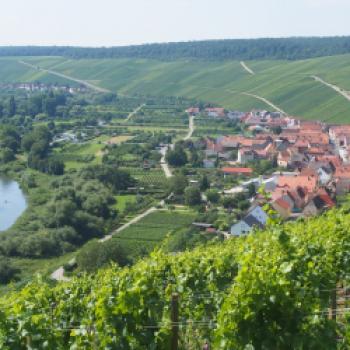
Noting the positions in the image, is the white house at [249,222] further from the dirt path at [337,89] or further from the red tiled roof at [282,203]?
the dirt path at [337,89]

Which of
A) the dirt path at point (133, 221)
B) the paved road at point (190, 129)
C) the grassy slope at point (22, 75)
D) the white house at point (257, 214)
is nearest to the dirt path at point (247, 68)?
the paved road at point (190, 129)

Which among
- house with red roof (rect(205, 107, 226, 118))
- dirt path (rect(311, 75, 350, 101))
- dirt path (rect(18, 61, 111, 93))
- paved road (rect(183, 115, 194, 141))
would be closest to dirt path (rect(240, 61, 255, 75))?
dirt path (rect(311, 75, 350, 101))

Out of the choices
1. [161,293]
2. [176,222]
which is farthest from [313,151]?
[161,293]

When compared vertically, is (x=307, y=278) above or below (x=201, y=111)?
above

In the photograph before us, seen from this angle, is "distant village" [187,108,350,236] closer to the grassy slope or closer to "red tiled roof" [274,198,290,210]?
"red tiled roof" [274,198,290,210]

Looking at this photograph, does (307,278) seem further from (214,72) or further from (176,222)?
(214,72)

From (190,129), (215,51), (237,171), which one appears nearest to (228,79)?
(190,129)
